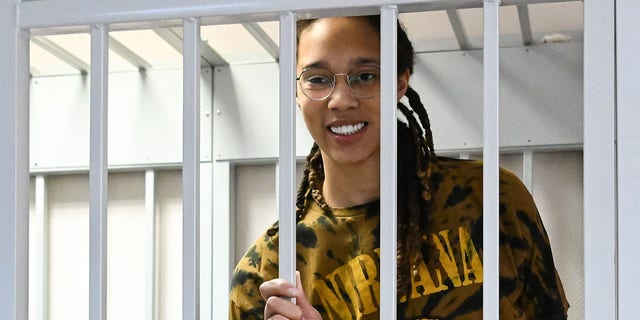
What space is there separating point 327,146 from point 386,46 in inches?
25.2

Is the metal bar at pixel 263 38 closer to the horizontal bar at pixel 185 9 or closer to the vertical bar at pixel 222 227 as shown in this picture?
the vertical bar at pixel 222 227

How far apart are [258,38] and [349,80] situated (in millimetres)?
971

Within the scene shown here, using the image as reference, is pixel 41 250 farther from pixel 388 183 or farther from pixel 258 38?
pixel 388 183

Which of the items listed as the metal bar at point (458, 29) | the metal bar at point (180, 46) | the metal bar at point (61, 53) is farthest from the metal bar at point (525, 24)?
the metal bar at point (61, 53)

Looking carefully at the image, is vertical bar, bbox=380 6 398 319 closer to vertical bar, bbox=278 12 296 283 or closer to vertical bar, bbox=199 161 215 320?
vertical bar, bbox=278 12 296 283

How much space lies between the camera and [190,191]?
2.92 feet

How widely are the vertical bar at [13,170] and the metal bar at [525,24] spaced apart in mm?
1273

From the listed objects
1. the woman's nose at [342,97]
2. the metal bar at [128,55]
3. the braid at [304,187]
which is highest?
the metal bar at [128,55]

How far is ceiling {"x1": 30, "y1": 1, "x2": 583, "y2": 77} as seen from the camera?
7.16 feet

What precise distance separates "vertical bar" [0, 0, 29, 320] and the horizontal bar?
0.07 ft

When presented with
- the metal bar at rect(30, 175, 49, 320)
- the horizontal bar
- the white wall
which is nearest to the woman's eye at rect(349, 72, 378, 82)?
the horizontal bar

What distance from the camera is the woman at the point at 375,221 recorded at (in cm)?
137
